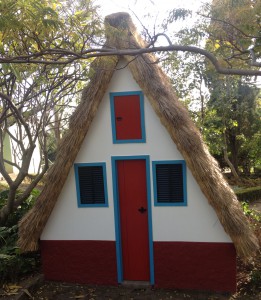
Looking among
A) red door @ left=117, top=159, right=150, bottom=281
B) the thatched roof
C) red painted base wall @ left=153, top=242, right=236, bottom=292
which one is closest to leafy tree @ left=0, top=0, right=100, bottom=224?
the thatched roof

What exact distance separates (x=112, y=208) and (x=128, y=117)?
5.21 feet

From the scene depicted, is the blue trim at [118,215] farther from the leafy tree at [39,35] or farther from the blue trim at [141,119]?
the leafy tree at [39,35]

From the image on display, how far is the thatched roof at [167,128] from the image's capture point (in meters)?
5.14

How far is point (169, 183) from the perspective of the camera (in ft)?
18.2

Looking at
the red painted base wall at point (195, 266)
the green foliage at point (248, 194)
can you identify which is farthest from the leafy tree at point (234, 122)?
the red painted base wall at point (195, 266)

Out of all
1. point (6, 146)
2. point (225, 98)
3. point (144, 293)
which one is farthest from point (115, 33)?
point (6, 146)

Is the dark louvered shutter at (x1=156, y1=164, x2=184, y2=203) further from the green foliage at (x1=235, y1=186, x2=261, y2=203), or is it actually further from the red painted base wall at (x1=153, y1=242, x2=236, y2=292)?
the green foliage at (x1=235, y1=186, x2=261, y2=203)

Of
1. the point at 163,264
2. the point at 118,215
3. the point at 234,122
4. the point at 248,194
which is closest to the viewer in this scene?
the point at 163,264

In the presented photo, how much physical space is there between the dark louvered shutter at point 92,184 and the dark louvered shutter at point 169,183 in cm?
100

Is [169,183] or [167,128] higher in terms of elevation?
[167,128]

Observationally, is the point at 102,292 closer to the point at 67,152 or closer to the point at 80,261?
the point at 80,261

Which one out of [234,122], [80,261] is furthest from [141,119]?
[234,122]

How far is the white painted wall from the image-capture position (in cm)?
546

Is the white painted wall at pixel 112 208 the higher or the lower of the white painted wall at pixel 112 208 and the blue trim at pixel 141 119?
the lower
